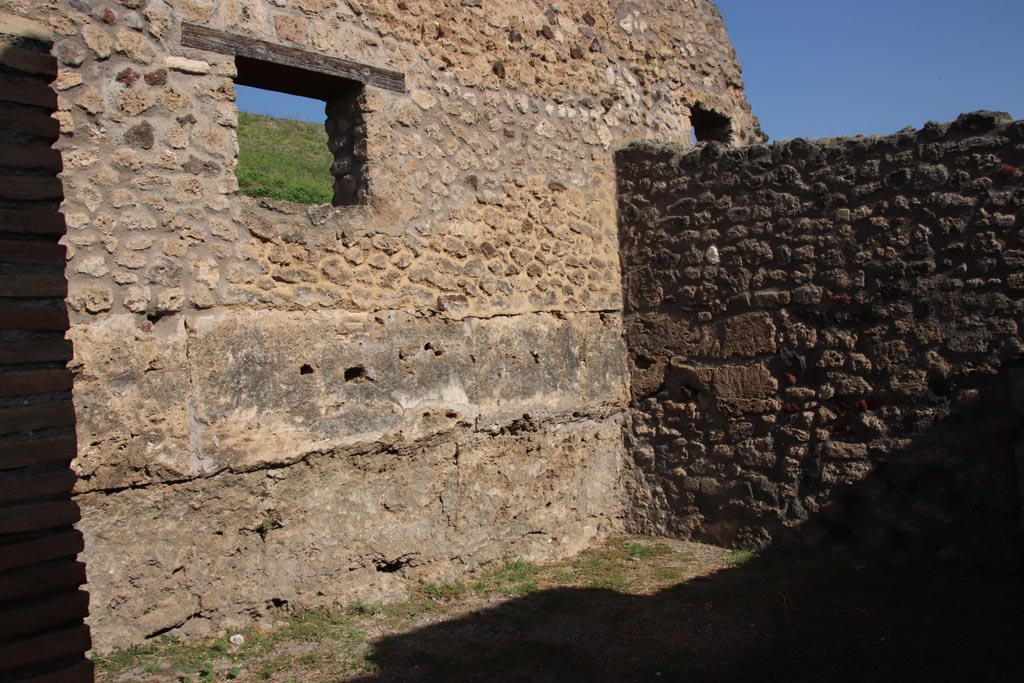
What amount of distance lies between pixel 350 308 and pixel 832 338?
2877 millimetres

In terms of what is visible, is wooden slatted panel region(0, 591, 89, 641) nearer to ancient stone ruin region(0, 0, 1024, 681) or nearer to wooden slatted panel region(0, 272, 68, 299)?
wooden slatted panel region(0, 272, 68, 299)

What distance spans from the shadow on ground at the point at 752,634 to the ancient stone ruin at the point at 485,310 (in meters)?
0.42

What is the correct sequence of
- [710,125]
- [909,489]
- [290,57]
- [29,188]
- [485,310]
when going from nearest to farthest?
[29,188]
[290,57]
[909,489]
[485,310]
[710,125]

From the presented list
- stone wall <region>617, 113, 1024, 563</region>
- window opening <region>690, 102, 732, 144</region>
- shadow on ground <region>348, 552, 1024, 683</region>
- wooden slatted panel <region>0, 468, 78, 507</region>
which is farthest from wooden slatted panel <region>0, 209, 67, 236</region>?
window opening <region>690, 102, 732, 144</region>

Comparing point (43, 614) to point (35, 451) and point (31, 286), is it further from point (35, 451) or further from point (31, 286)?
point (31, 286)

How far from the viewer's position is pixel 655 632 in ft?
14.3

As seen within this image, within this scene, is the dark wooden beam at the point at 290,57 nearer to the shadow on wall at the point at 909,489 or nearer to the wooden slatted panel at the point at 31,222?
the wooden slatted panel at the point at 31,222

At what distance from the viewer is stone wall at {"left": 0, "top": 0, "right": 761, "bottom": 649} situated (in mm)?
3551

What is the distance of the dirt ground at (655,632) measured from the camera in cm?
370

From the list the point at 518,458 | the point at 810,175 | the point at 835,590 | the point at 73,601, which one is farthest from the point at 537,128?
the point at 73,601

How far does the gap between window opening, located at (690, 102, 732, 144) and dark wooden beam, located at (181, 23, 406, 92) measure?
3135 mm

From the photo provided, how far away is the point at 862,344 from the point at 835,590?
1431 millimetres

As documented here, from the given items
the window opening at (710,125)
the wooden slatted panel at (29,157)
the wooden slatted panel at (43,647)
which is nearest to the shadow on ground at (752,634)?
the wooden slatted panel at (43,647)

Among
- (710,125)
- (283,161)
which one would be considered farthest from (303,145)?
(710,125)
